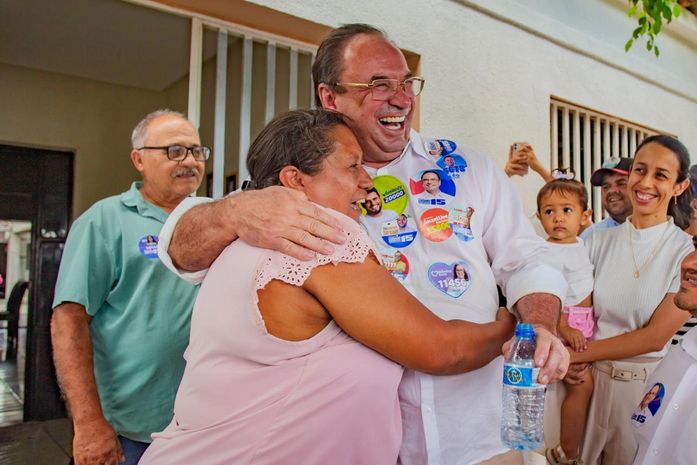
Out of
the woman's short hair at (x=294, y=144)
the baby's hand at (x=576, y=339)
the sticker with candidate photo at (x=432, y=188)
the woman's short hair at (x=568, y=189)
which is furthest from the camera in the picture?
the woman's short hair at (x=568, y=189)

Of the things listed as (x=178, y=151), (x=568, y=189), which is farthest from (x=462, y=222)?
(x=568, y=189)

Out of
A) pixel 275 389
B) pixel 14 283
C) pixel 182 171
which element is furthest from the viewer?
pixel 14 283

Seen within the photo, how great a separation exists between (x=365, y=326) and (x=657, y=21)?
4.56 m

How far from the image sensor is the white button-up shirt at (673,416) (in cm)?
167

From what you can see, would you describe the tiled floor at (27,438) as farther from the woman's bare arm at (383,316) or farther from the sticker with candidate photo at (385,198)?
the woman's bare arm at (383,316)

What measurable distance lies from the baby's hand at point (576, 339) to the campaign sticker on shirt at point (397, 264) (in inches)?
51.9

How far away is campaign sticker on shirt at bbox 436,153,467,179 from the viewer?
180 centimetres

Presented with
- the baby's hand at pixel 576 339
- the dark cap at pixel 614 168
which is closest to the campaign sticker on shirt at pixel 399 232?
the baby's hand at pixel 576 339

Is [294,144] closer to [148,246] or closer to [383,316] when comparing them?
[383,316]

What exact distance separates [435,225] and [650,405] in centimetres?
97

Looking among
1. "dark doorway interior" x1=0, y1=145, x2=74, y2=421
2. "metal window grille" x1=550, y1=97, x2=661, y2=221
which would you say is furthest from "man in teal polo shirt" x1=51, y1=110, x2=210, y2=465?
"dark doorway interior" x1=0, y1=145, x2=74, y2=421

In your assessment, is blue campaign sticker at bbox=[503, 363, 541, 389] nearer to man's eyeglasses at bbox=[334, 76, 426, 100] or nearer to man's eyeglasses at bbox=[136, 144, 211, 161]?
man's eyeglasses at bbox=[334, 76, 426, 100]

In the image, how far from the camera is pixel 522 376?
4.16 feet

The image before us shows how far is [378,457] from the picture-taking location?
4.14 ft
